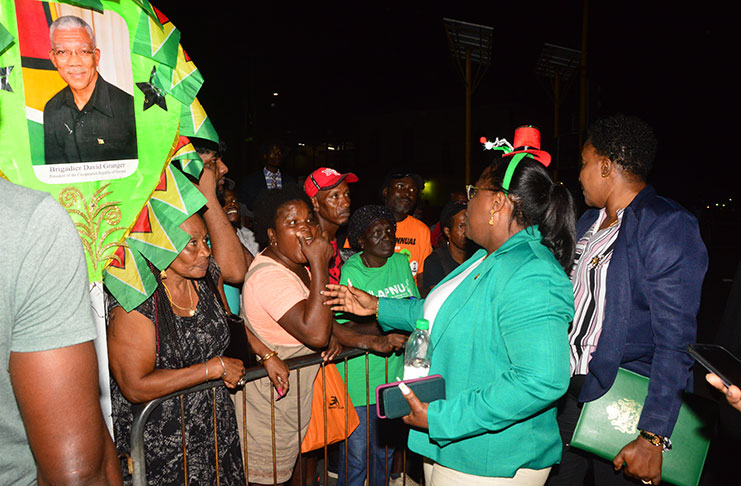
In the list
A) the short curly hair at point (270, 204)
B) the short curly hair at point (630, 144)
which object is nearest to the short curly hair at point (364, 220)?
the short curly hair at point (270, 204)

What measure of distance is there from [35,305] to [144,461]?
163cm

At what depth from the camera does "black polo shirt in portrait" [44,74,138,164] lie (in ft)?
5.95

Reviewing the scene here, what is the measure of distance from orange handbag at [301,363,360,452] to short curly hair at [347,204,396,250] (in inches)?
50.7

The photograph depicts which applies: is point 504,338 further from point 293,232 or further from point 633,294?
point 293,232

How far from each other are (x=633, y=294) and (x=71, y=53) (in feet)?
9.02

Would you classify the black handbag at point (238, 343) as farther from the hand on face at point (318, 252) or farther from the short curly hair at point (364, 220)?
the short curly hair at point (364, 220)

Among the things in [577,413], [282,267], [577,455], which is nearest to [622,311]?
[577,413]

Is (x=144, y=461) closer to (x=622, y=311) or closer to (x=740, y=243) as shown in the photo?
(x=622, y=311)

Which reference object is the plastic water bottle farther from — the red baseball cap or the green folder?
the red baseball cap

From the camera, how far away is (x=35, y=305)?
117 centimetres

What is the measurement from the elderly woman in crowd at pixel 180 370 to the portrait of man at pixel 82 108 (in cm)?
83

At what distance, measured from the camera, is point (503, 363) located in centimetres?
215

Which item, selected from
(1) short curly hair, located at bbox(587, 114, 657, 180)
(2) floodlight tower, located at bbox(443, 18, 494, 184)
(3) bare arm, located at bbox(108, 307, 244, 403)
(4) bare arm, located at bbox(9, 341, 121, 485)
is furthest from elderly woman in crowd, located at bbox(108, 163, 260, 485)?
(2) floodlight tower, located at bbox(443, 18, 494, 184)

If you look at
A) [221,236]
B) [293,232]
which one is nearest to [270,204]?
[293,232]
